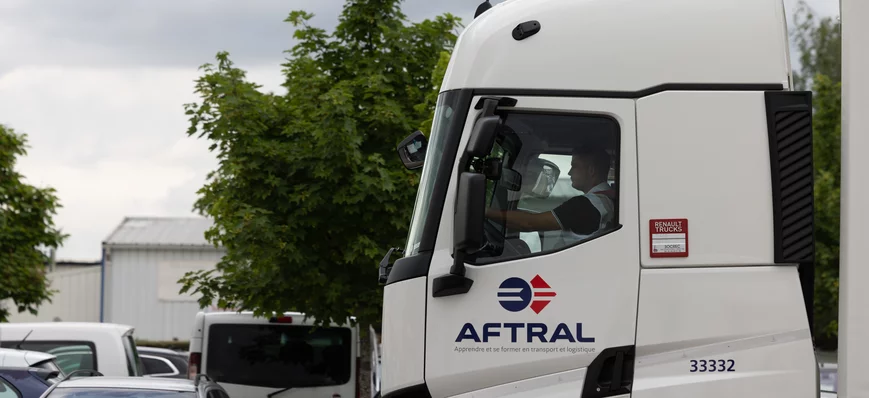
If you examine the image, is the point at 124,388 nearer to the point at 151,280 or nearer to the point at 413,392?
the point at 413,392

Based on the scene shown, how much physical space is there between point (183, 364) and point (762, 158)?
17935 millimetres

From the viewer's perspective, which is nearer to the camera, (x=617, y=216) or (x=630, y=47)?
(x=617, y=216)

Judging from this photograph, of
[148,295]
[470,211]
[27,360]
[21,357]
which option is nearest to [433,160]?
[470,211]

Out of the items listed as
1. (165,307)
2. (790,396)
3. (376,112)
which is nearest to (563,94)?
(790,396)

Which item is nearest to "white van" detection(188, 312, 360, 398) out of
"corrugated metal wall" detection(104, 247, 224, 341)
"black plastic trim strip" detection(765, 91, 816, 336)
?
"black plastic trim strip" detection(765, 91, 816, 336)

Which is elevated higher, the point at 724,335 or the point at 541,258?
the point at 541,258

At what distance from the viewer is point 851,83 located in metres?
4.37

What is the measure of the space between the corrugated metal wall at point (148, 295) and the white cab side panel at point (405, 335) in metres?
36.7

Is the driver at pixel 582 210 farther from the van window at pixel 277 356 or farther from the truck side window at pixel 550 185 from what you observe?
the van window at pixel 277 356

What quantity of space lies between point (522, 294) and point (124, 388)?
194 inches

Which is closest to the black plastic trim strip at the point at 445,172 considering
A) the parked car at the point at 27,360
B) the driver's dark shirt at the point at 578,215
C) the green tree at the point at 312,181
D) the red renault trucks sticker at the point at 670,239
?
the driver's dark shirt at the point at 578,215

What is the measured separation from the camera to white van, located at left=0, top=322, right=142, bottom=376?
1281cm

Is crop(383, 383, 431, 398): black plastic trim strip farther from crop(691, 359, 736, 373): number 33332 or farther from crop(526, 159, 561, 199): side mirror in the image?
crop(691, 359, 736, 373): number 33332

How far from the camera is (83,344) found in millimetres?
13031
